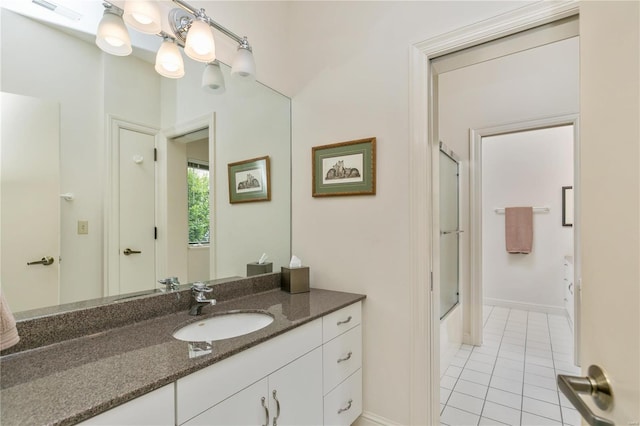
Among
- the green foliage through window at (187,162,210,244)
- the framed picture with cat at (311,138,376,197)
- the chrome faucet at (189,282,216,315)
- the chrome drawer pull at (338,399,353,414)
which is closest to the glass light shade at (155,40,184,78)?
the green foliage through window at (187,162,210,244)

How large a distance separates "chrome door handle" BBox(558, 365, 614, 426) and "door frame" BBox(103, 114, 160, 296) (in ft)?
4.88

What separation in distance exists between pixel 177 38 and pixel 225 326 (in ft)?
4.58

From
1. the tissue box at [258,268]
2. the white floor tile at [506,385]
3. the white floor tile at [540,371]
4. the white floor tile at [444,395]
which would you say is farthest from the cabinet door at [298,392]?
the white floor tile at [540,371]

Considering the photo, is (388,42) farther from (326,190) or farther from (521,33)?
(326,190)

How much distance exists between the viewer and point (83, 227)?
1184mm

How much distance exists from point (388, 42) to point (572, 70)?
2.06 m

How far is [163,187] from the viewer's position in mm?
1436

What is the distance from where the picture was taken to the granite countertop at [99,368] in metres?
0.66

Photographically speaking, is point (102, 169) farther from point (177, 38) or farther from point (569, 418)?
point (569, 418)

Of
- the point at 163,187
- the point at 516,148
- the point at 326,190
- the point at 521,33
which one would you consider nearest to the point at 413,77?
the point at 521,33

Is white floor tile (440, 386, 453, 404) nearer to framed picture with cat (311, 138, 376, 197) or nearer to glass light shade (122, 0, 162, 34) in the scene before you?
framed picture with cat (311, 138, 376, 197)

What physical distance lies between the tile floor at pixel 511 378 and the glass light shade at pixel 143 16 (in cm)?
262

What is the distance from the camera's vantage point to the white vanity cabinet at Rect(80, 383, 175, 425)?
70cm

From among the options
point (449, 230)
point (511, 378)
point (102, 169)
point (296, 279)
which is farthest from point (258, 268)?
point (511, 378)
